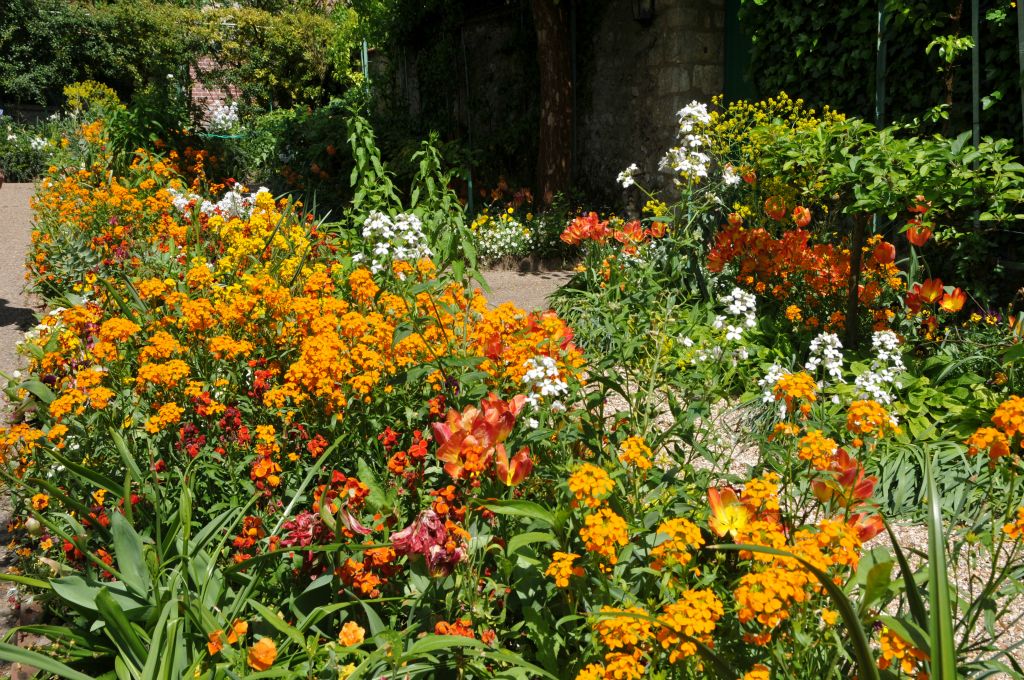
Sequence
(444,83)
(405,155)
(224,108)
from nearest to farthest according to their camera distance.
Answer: (405,155)
(444,83)
(224,108)

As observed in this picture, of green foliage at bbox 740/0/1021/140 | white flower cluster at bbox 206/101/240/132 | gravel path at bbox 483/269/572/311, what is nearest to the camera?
green foliage at bbox 740/0/1021/140

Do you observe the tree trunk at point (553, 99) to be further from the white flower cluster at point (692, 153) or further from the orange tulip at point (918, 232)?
the orange tulip at point (918, 232)

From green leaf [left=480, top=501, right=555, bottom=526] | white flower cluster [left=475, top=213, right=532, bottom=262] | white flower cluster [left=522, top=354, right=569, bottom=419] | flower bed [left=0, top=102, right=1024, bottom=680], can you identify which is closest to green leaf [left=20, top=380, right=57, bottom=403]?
flower bed [left=0, top=102, right=1024, bottom=680]

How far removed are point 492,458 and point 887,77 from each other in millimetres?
4276

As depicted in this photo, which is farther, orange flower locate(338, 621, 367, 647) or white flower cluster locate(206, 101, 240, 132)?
white flower cluster locate(206, 101, 240, 132)

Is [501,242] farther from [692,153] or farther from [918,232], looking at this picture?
[918,232]

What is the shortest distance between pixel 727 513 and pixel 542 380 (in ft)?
2.10

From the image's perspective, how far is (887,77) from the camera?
190 inches

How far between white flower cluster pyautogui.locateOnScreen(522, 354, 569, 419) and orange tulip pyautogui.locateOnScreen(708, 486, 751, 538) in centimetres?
53

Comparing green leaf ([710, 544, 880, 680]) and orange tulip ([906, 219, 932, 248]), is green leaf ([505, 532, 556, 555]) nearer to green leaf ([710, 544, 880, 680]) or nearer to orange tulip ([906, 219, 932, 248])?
green leaf ([710, 544, 880, 680])

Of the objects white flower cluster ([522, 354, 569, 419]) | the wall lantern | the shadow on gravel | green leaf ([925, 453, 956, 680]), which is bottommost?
green leaf ([925, 453, 956, 680])

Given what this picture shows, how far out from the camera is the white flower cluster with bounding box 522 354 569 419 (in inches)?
80.5

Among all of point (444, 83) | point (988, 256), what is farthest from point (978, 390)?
point (444, 83)

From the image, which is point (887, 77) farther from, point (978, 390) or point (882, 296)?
point (978, 390)
